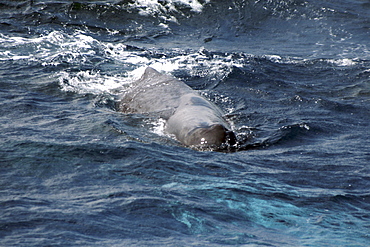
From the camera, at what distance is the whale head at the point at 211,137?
6598 mm

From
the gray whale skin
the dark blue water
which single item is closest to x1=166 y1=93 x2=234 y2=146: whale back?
the gray whale skin

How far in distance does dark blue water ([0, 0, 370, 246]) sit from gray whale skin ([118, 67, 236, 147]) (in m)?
0.23

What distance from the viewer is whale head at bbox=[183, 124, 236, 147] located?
21.6 feet

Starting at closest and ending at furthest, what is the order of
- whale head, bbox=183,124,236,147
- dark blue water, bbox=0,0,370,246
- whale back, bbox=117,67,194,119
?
1. dark blue water, bbox=0,0,370,246
2. whale head, bbox=183,124,236,147
3. whale back, bbox=117,67,194,119

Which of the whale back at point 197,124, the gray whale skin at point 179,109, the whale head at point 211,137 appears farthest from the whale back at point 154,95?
the whale head at point 211,137

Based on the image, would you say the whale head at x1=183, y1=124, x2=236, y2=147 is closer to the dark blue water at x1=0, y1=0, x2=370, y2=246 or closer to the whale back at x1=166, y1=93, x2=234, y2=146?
the whale back at x1=166, y1=93, x2=234, y2=146

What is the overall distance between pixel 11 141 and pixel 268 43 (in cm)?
1066

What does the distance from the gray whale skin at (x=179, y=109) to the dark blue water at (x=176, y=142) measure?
231 mm

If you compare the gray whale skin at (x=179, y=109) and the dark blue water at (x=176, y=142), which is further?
the gray whale skin at (x=179, y=109)

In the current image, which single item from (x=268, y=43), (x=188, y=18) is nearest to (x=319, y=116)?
(x=268, y=43)

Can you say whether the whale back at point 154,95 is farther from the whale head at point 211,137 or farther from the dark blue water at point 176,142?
the whale head at point 211,137

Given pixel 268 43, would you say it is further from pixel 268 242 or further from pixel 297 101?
pixel 268 242

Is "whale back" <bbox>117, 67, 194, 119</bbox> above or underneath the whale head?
underneath

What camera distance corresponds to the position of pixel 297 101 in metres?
9.64
